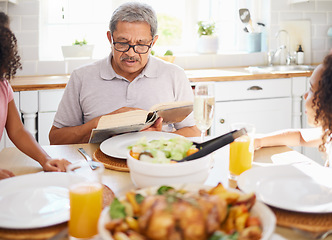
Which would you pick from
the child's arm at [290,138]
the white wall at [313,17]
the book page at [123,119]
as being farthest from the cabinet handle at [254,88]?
the book page at [123,119]

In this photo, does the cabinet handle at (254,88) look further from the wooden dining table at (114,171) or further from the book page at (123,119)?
the book page at (123,119)

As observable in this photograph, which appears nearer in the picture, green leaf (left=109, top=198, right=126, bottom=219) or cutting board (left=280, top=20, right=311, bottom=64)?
green leaf (left=109, top=198, right=126, bottom=219)

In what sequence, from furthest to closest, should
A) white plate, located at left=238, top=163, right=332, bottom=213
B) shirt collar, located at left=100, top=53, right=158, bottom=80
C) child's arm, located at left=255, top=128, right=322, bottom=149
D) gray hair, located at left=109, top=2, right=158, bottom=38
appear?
shirt collar, located at left=100, top=53, right=158, bottom=80, gray hair, located at left=109, top=2, right=158, bottom=38, child's arm, located at left=255, top=128, right=322, bottom=149, white plate, located at left=238, top=163, right=332, bottom=213

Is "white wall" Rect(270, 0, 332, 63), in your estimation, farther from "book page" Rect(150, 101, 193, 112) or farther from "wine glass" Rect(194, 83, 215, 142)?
"wine glass" Rect(194, 83, 215, 142)

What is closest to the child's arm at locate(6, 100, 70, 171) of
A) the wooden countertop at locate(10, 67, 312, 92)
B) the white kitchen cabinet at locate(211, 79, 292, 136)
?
the wooden countertop at locate(10, 67, 312, 92)

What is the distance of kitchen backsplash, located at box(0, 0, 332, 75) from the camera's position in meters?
3.17

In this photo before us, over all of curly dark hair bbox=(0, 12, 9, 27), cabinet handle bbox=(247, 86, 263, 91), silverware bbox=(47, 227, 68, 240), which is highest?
curly dark hair bbox=(0, 12, 9, 27)

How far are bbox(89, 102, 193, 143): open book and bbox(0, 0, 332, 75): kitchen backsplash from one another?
185 centimetres

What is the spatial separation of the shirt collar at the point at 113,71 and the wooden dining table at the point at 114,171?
0.51m

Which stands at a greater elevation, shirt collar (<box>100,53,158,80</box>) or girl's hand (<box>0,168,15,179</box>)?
shirt collar (<box>100,53,158,80</box>)

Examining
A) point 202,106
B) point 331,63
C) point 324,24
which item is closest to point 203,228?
point 202,106

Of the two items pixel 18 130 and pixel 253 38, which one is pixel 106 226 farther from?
pixel 253 38

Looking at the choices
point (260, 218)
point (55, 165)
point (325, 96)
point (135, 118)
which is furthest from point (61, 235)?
point (325, 96)

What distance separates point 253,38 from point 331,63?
103 inches
